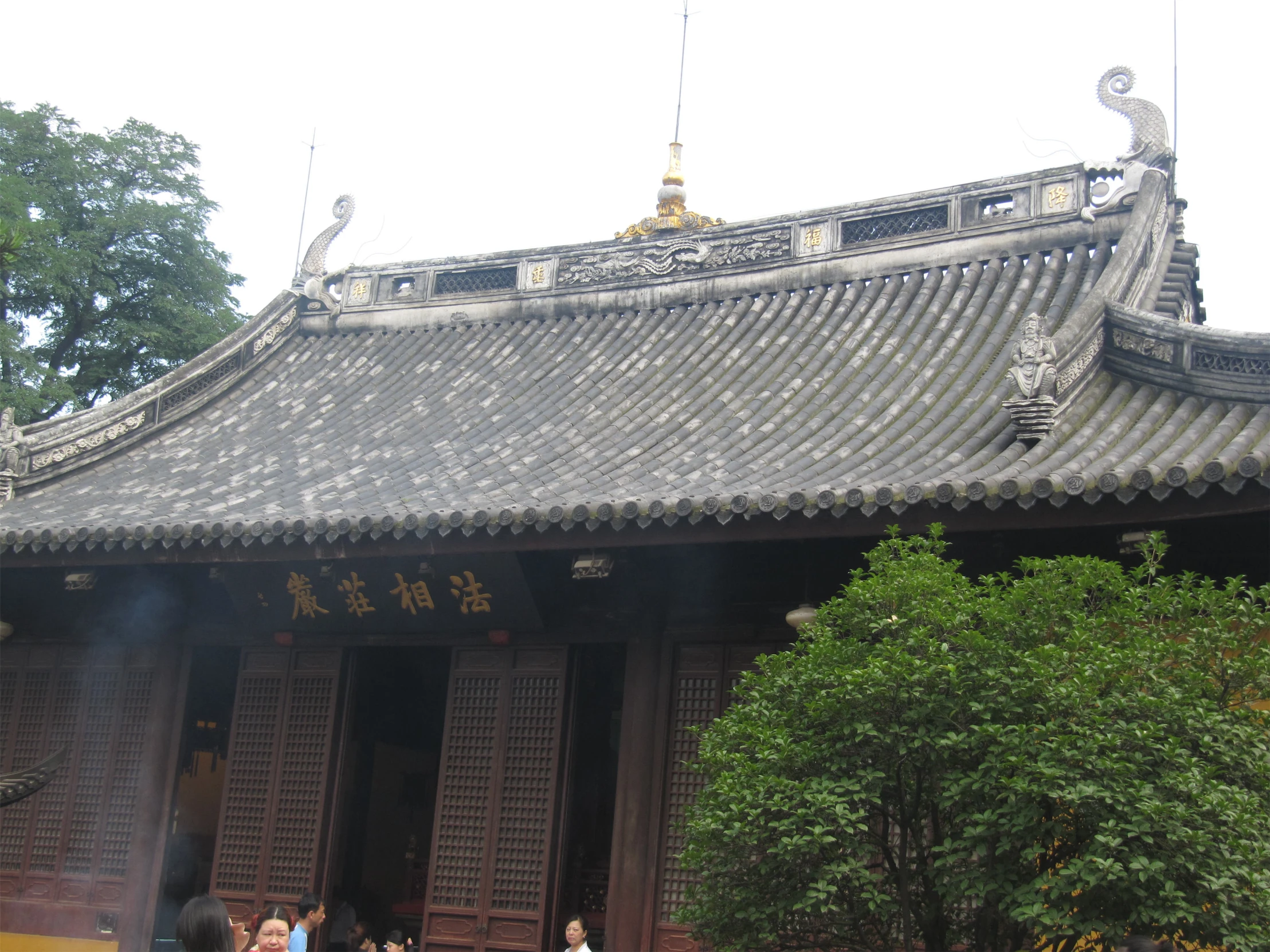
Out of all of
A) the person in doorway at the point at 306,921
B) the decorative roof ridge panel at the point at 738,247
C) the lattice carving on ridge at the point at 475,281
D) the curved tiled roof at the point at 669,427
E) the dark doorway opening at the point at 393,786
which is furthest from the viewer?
the lattice carving on ridge at the point at 475,281

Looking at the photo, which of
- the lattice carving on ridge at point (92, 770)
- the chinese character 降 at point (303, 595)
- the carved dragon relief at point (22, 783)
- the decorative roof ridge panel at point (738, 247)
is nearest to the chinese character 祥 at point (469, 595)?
the chinese character 降 at point (303, 595)

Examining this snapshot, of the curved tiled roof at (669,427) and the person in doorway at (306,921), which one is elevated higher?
the curved tiled roof at (669,427)

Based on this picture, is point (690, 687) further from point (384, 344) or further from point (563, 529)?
point (384, 344)

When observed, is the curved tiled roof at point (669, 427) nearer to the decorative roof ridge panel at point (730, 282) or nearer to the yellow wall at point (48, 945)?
the decorative roof ridge panel at point (730, 282)

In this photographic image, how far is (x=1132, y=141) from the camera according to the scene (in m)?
11.2

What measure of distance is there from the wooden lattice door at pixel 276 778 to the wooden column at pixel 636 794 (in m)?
2.56

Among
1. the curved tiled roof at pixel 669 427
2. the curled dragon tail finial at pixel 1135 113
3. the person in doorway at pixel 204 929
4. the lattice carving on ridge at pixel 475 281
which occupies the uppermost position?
the curled dragon tail finial at pixel 1135 113

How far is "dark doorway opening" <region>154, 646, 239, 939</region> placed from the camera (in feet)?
35.8

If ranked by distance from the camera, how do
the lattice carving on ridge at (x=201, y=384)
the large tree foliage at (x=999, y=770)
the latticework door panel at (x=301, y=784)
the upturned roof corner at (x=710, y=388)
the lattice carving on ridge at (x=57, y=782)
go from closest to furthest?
the large tree foliage at (x=999, y=770) < the upturned roof corner at (x=710, y=388) < the latticework door panel at (x=301, y=784) < the lattice carving on ridge at (x=57, y=782) < the lattice carving on ridge at (x=201, y=384)

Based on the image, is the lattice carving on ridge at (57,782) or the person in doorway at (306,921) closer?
the person in doorway at (306,921)

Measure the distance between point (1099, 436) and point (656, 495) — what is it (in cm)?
281

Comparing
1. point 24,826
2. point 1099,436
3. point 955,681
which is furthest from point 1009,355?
point 24,826

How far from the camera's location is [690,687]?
9.02 meters

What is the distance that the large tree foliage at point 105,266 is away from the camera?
19.9m
